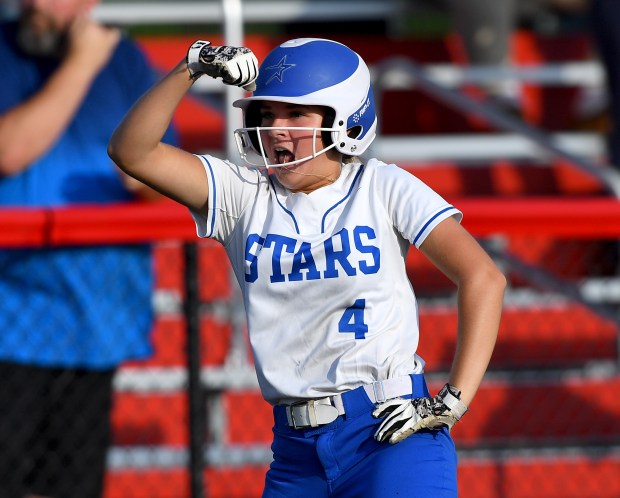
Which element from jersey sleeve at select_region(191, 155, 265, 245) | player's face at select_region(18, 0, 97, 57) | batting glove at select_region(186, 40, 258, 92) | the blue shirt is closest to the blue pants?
jersey sleeve at select_region(191, 155, 265, 245)

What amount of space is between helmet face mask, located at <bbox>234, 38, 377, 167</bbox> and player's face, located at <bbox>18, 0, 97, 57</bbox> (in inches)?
50.2

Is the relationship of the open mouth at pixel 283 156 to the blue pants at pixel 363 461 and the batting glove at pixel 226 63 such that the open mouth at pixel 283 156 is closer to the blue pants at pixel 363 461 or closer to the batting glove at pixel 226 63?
the batting glove at pixel 226 63

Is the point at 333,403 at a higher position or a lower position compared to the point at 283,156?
lower

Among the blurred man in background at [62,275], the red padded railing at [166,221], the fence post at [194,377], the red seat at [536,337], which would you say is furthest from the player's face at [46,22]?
the red seat at [536,337]

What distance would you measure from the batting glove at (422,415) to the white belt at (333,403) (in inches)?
3.9

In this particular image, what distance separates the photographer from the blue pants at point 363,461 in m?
2.73

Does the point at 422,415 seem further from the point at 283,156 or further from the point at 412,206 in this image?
the point at 283,156

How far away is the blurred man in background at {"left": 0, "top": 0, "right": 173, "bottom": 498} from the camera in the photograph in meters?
3.85

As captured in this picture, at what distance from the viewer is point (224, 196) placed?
299cm

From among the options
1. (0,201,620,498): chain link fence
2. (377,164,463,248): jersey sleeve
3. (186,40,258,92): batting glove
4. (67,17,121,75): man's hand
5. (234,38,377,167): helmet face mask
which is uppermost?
(186,40,258,92): batting glove

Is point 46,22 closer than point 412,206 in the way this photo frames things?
No

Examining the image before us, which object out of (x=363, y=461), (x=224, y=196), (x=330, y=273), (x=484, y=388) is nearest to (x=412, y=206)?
(x=330, y=273)

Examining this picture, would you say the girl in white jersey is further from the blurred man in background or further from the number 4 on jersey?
the blurred man in background

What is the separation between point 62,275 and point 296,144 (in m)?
1.42
